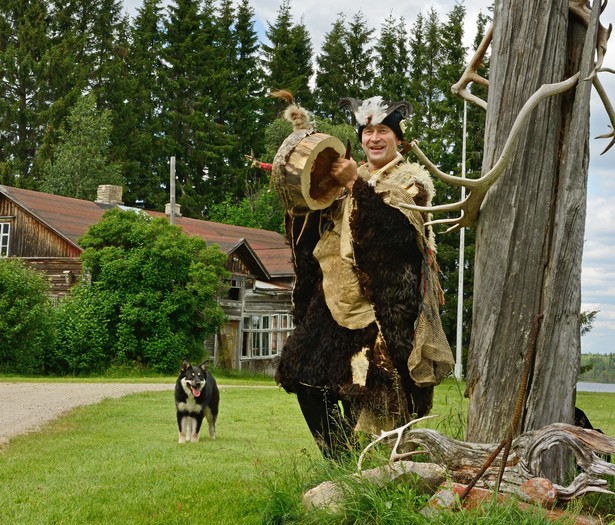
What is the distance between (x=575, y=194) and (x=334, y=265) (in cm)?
126

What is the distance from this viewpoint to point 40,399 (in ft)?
51.0

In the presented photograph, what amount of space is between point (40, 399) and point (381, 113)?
12.2m

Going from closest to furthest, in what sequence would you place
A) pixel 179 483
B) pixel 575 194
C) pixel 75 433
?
pixel 575 194 → pixel 179 483 → pixel 75 433

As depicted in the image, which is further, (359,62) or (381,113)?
(359,62)

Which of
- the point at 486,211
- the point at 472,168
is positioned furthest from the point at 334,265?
the point at 472,168

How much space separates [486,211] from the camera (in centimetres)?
412

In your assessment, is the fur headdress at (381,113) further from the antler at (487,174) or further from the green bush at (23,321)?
the green bush at (23,321)

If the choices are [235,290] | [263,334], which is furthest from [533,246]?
[263,334]

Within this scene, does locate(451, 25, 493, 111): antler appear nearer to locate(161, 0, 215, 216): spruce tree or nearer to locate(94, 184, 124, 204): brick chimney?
locate(94, 184, 124, 204): brick chimney

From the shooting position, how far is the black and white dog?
32.3 feet

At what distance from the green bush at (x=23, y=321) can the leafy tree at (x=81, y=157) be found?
15.9 m

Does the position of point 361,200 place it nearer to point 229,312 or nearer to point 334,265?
point 334,265

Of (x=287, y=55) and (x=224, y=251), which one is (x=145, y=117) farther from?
(x=224, y=251)

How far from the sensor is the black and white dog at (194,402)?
986cm
